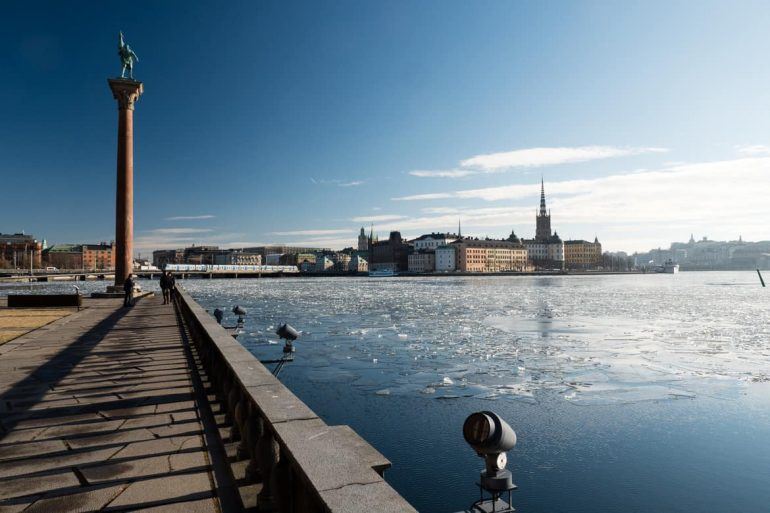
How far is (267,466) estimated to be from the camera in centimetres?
472

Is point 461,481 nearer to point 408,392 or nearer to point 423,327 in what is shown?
point 408,392

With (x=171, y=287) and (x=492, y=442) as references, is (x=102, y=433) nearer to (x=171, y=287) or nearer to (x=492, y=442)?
(x=492, y=442)

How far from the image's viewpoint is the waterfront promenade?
12.8ft

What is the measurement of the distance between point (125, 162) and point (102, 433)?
1272 inches

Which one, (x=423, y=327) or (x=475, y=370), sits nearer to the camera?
(x=475, y=370)

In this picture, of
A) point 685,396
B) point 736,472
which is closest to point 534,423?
point 736,472

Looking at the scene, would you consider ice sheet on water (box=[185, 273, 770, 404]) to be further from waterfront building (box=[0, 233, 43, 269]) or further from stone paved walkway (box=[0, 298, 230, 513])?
waterfront building (box=[0, 233, 43, 269])

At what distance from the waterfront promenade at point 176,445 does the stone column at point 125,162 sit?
27.0 metres

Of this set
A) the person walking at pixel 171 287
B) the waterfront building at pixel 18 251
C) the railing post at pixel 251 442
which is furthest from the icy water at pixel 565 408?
the waterfront building at pixel 18 251

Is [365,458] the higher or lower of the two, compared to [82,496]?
higher

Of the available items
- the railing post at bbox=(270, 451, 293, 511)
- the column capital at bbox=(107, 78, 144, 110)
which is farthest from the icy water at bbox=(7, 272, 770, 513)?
the column capital at bbox=(107, 78, 144, 110)

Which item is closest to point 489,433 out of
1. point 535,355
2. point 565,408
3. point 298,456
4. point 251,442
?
point 298,456

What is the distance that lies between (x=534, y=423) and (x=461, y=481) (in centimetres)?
279

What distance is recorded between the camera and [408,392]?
12.1 metres
